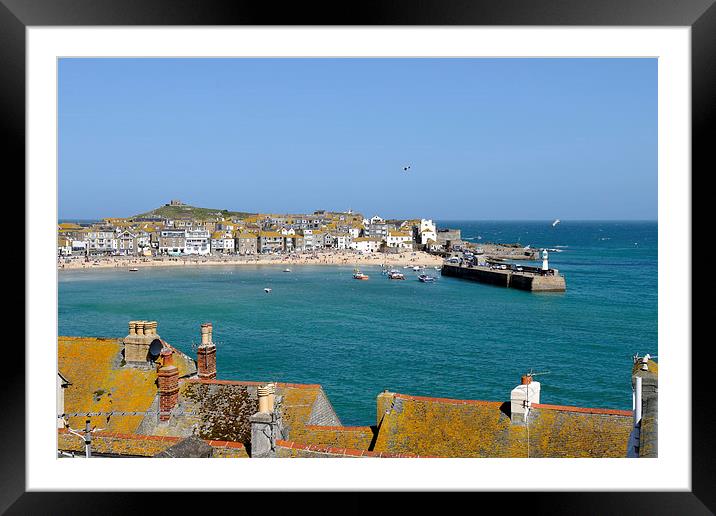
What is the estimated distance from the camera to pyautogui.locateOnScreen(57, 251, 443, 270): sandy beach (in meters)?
47.8

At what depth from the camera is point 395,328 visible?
22844 millimetres

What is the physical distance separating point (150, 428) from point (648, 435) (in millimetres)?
4171

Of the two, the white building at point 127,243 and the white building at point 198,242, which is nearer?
the white building at point 127,243

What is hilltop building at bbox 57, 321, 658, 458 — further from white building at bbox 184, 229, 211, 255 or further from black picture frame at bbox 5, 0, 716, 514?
white building at bbox 184, 229, 211, 255

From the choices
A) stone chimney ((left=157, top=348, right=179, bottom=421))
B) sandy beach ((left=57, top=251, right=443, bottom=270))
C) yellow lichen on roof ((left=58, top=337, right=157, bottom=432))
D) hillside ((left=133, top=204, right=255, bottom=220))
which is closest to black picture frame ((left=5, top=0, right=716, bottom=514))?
stone chimney ((left=157, top=348, right=179, bottom=421))

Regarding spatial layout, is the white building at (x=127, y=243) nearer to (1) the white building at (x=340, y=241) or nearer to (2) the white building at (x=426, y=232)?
(1) the white building at (x=340, y=241)

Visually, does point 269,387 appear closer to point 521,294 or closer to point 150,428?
point 150,428

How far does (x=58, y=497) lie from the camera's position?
63.6 inches

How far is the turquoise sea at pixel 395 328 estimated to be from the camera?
581 inches

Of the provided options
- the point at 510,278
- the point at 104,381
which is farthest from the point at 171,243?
the point at 104,381

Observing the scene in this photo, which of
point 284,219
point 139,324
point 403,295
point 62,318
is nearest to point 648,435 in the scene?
point 139,324

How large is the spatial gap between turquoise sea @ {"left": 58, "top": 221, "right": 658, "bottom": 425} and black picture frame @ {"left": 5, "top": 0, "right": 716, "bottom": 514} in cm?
948

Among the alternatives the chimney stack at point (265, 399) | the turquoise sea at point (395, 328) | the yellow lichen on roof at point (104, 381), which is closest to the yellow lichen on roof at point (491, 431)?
the chimney stack at point (265, 399)
